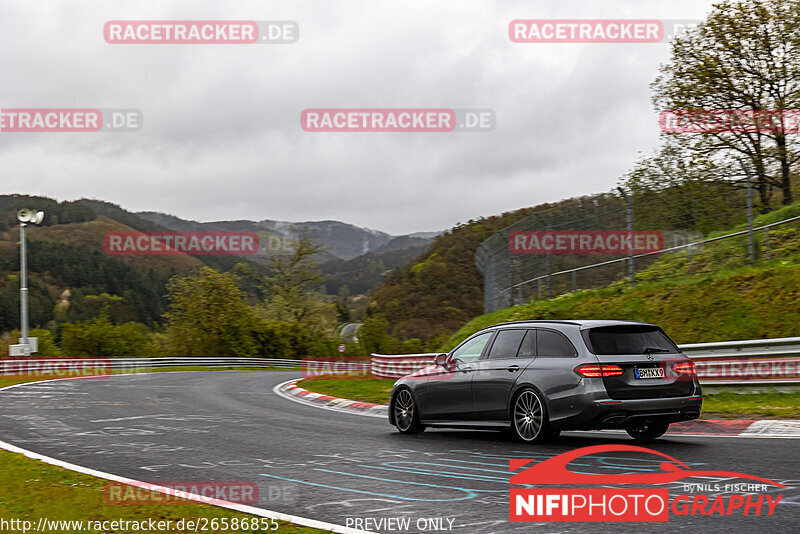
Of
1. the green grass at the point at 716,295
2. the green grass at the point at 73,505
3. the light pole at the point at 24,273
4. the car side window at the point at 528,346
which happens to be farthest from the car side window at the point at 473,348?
the light pole at the point at 24,273

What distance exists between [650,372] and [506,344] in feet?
6.54

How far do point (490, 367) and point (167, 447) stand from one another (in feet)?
14.1

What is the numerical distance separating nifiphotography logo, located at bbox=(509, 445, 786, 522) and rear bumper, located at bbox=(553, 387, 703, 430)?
145cm

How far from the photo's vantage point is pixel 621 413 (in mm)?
9062

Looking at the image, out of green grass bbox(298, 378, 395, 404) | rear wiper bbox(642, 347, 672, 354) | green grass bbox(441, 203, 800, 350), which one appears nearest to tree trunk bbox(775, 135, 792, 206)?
green grass bbox(441, 203, 800, 350)

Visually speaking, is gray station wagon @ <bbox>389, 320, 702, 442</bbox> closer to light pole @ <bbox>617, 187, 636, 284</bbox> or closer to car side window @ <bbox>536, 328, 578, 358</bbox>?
car side window @ <bbox>536, 328, 578, 358</bbox>

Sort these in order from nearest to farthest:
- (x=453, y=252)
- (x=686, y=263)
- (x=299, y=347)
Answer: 1. (x=686, y=263)
2. (x=299, y=347)
3. (x=453, y=252)

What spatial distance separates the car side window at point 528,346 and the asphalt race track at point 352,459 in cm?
115

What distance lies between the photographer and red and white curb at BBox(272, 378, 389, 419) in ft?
51.9

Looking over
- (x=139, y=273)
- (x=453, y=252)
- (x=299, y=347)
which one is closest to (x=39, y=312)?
(x=139, y=273)

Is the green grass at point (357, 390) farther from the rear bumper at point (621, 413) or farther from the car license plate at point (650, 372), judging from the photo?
the car license plate at point (650, 372)

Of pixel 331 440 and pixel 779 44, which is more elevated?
pixel 779 44

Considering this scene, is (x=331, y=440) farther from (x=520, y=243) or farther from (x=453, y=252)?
(x=453, y=252)

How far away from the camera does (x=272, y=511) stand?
6.27m
